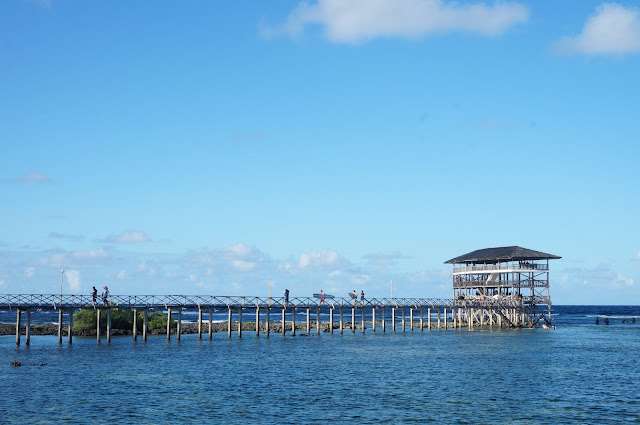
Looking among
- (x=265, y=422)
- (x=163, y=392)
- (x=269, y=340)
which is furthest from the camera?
A: (x=269, y=340)

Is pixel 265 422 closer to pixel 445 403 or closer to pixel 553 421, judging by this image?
pixel 445 403

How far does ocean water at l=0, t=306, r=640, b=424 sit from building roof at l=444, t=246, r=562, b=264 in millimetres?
22684

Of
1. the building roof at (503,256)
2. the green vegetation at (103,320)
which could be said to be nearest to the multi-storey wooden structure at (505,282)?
the building roof at (503,256)

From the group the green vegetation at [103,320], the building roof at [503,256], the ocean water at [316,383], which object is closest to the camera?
the ocean water at [316,383]

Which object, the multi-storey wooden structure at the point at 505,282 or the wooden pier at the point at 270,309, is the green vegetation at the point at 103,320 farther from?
the multi-storey wooden structure at the point at 505,282

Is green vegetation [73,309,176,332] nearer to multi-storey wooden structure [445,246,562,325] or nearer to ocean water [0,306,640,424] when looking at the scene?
ocean water [0,306,640,424]

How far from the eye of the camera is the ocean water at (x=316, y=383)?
32.5 meters

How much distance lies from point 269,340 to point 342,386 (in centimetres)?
3124

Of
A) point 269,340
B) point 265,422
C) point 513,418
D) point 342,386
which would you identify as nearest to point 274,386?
point 342,386

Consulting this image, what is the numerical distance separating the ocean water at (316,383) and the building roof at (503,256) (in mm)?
22684

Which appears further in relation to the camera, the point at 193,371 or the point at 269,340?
the point at 269,340

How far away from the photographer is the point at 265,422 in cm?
3106

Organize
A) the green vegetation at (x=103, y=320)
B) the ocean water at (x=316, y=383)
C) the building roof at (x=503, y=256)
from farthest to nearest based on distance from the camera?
the building roof at (x=503, y=256) < the green vegetation at (x=103, y=320) < the ocean water at (x=316, y=383)

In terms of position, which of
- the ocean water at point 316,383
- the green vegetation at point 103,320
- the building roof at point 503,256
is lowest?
the ocean water at point 316,383
